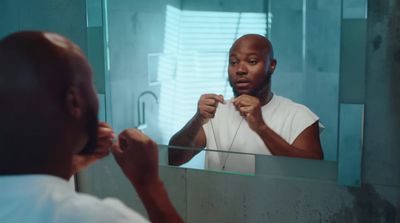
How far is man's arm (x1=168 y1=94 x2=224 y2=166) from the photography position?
46.8 inches

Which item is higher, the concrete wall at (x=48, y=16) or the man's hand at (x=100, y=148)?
the concrete wall at (x=48, y=16)

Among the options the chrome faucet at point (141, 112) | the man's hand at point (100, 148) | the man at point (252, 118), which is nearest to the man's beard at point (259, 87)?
the man at point (252, 118)

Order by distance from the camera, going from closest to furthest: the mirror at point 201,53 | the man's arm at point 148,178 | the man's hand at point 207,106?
the man's arm at point 148,178, the mirror at point 201,53, the man's hand at point 207,106

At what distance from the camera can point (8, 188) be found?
0.50m

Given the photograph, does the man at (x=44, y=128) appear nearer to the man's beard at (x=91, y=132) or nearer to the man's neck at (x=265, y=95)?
the man's beard at (x=91, y=132)

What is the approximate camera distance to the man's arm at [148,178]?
2.07 feet

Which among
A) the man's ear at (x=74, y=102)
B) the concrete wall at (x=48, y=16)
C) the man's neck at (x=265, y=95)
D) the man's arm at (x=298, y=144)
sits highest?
the concrete wall at (x=48, y=16)

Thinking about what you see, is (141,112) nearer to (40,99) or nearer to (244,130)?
(244,130)

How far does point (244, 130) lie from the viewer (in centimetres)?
115

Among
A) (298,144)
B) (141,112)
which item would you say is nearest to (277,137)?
(298,144)

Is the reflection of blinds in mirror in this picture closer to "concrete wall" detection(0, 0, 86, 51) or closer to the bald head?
"concrete wall" detection(0, 0, 86, 51)

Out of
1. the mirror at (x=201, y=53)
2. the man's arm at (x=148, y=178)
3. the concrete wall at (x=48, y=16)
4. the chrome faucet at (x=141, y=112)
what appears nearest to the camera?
the man's arm at (x=148, y=178)

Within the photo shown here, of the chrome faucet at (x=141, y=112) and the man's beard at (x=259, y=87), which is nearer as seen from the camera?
the man's beard at (x=259, y=87)

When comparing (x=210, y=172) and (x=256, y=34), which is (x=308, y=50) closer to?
(x=256, y=34)
